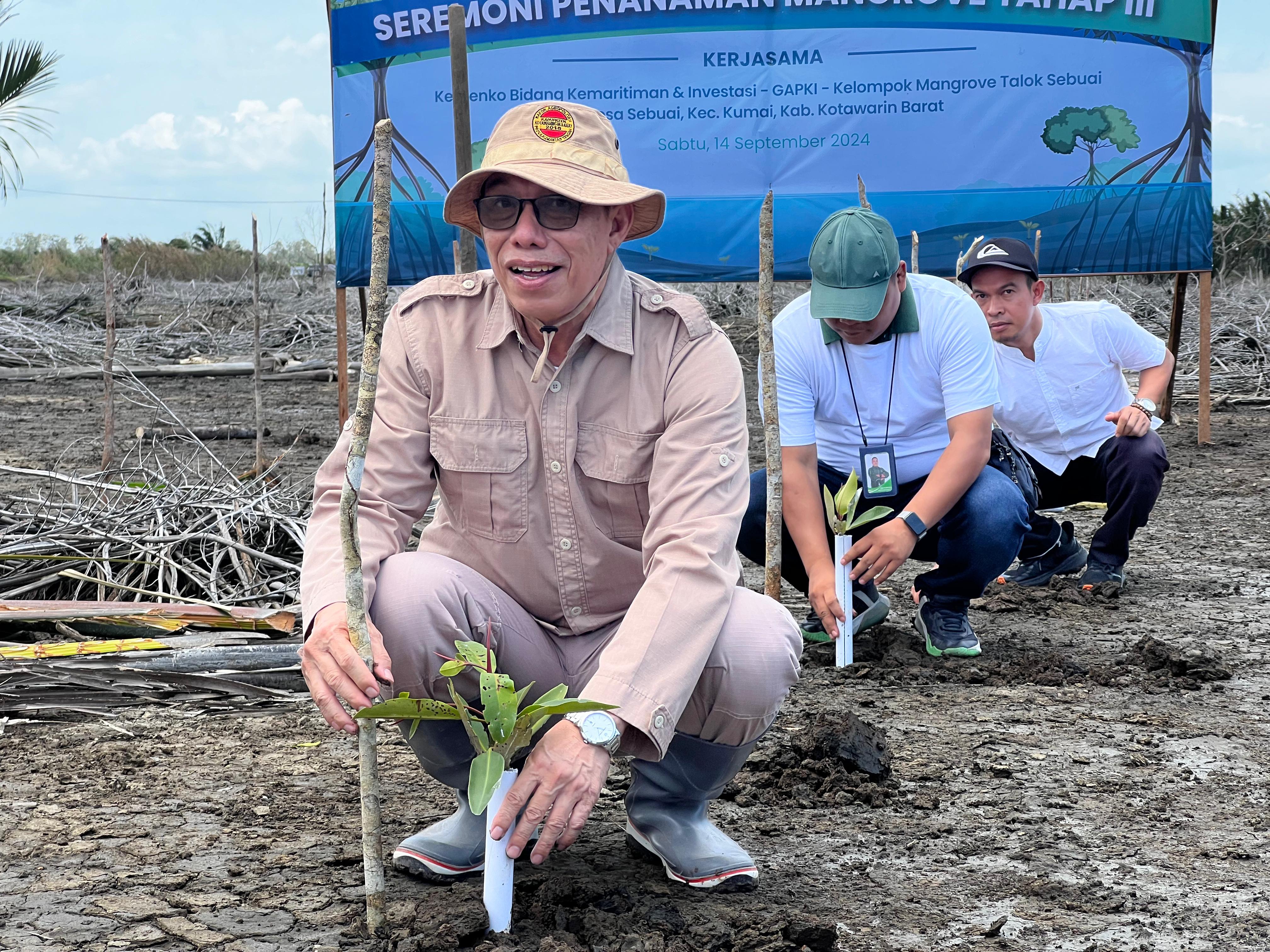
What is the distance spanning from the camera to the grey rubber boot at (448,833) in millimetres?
2037

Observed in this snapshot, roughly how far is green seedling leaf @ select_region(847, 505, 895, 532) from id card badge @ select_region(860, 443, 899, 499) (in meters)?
0.25

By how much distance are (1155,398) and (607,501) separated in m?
2.98

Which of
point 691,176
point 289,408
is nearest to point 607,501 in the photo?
point 691,176

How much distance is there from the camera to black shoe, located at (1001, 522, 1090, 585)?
14.8 ft

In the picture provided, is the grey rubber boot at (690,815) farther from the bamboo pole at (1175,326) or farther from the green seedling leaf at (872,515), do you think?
the bamboo pole at (1175,326)

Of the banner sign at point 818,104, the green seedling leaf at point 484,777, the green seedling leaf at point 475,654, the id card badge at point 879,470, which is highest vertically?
the banner sign at point 818,104

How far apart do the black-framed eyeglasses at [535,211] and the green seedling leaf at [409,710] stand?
79 centimetres

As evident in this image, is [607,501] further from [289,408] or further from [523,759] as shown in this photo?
[289,408]

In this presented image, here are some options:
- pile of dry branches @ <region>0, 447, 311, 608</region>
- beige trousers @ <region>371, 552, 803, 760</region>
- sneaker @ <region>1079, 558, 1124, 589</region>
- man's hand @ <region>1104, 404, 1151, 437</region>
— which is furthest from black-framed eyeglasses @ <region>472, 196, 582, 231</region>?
sneaker @ <region>1079, 558, 1124, 589</region>

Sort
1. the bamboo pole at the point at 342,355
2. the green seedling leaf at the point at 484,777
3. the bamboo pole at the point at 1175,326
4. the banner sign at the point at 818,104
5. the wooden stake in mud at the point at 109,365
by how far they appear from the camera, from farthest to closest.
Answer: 1. the bamboo pole at the point at 1175,326
2. the banner sign at the point at 818,104
3. the bamboo pole at the point at 342,355
4. the wooden stake in mud at the point at 109,365
5. the green seedling leaf at the point at 484,777

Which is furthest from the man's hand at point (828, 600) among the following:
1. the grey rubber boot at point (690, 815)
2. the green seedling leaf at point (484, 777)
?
the green seedling leaf at point (484, 777)

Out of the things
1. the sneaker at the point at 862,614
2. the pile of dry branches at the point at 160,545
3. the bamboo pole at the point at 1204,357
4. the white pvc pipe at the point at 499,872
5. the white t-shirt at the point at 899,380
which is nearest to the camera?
the white pvc pipe at the point at 499,872

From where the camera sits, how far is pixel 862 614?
3.68 meters

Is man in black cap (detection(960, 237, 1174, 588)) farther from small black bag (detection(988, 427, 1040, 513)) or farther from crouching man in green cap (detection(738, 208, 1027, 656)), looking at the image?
crouching man in green cap (detection(738, 208, 1027, 656))
